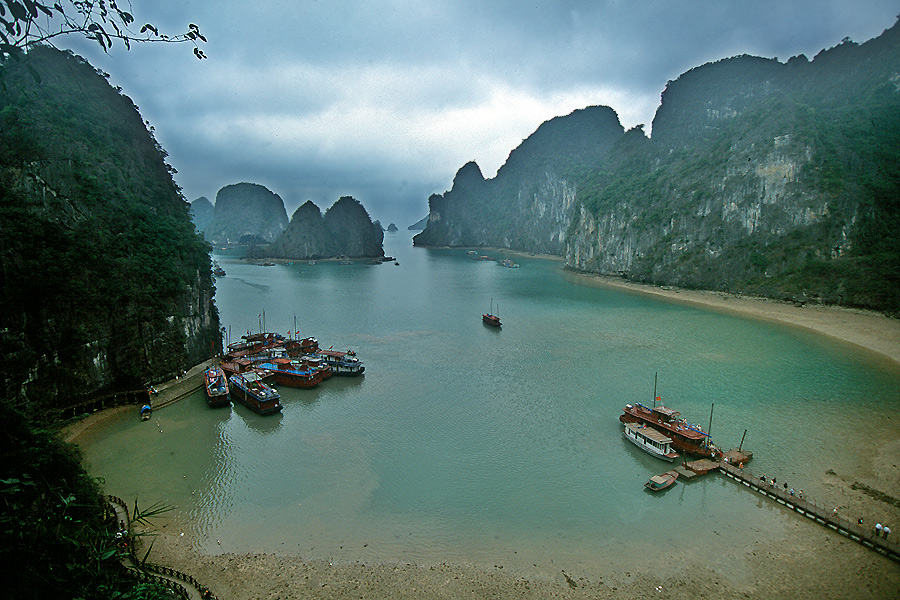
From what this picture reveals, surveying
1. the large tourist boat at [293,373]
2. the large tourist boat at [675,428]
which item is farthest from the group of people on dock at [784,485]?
the large tourist boat at [293,373]

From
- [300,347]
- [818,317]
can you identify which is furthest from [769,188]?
[300,347]

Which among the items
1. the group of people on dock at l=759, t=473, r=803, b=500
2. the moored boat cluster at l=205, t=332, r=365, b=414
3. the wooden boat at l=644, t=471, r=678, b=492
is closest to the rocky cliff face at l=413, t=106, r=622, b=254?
the moored boat cluster at l=205, t=332, r=365, b=414

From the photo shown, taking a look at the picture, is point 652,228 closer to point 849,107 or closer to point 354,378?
point 849,107

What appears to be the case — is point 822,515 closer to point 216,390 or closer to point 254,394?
point 254,394

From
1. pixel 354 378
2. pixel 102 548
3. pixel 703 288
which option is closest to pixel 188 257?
pixel 354 378

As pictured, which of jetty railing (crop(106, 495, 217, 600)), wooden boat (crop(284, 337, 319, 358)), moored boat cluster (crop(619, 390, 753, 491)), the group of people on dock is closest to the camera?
jetty railing (crop(106, 495, 217, 600))

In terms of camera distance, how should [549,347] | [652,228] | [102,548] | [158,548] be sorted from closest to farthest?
[102,548], [158,548], [549,347], [652,228]

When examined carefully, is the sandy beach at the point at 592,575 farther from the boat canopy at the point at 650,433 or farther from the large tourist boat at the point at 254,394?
the large tourist boat at the point at 254,394

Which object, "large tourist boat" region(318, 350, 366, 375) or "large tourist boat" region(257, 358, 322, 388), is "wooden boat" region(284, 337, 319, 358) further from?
"large tourist boat" region(318, 350, 366, 375)
